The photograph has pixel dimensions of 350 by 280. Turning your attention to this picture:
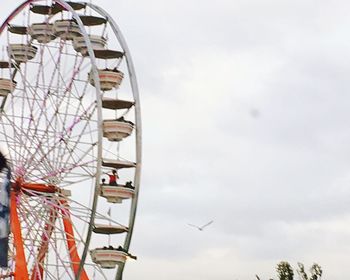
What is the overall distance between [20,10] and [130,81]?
7.11 m

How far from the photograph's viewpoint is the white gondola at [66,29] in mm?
30344

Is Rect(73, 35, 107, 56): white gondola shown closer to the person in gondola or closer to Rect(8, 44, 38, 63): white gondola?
Rect(8, 44, 38, 63): white gondola

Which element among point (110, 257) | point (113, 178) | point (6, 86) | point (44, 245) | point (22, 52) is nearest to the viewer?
point (110, 257)

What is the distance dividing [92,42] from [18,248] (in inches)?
307

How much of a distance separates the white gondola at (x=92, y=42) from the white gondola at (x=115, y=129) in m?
3.00

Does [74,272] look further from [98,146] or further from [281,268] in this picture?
[281,268]

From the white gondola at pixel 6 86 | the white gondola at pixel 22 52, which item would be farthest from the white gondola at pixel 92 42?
the white gondola at pixel 6 86

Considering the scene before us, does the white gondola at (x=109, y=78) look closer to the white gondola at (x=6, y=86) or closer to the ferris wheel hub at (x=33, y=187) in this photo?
the ferris wheel hub at (x=33, y=187)

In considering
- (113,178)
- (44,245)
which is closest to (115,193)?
(113,178)

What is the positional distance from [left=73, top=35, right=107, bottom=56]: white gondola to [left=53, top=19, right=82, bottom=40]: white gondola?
506mm

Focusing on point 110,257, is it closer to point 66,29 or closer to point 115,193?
point 115,193

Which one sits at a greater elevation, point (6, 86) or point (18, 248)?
point (6, 86)

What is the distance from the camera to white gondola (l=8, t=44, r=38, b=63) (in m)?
32.6

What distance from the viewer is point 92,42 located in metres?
28.9
